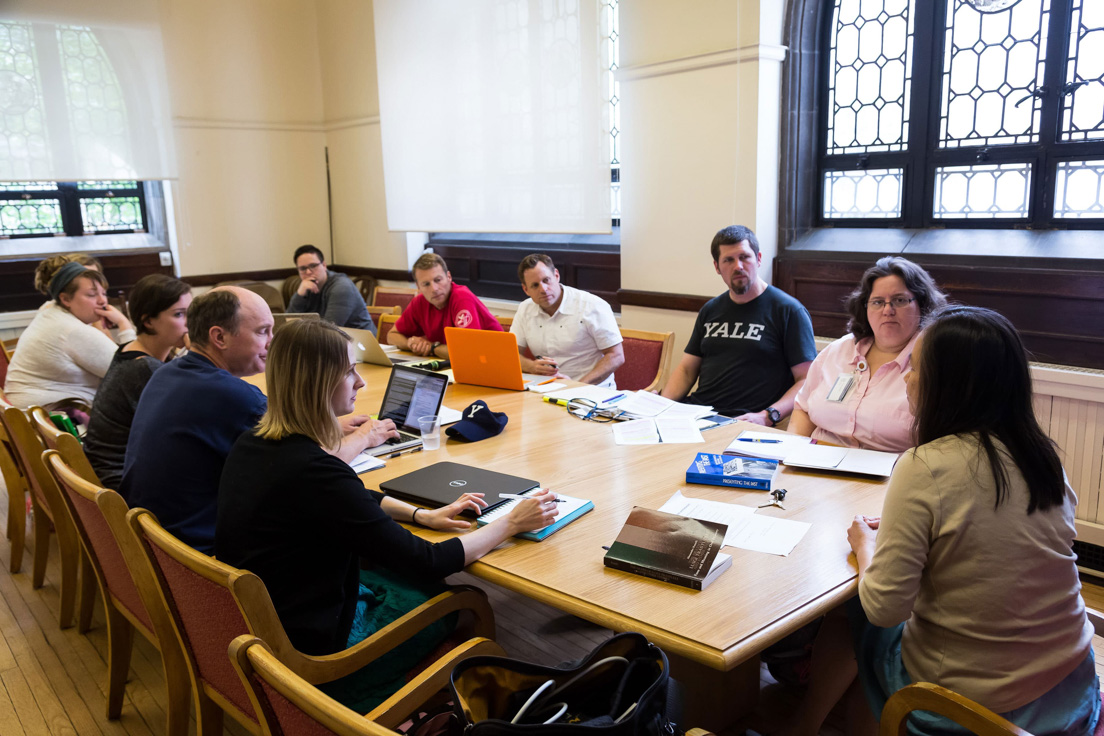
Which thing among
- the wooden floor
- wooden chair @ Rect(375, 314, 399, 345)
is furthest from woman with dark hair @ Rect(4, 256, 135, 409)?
wooden chair @ Rect(375, 314, 399, 345)

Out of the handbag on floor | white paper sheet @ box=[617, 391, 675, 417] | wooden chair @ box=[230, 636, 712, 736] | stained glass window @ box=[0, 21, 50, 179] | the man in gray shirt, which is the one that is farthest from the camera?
stained glass window @ box=[0, 21, 50, 179]

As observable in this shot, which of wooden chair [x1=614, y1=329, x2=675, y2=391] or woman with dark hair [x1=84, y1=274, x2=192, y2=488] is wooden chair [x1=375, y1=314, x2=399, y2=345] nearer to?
wooden chair [x1=614, y1=329, x2=675, y2=391]

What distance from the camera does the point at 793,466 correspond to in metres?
2.22

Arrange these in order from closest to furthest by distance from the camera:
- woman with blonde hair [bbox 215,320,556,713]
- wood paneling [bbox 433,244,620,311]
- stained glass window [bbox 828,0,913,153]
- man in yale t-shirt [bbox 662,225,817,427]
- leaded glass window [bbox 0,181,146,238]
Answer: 1. woman with blonde hair [bbox 215,320,556,713]
2. man in yale t-shirt [bbox 662,225,817,427]
3. stained glass window [bbox 828,0,913,153]
4. wood paneling [bbox 433,244,620,311]
5. leaded glass window [bbox 0,181,146,238]

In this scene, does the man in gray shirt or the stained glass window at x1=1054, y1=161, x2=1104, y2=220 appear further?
the man in gray shirt

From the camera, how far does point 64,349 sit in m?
3.57

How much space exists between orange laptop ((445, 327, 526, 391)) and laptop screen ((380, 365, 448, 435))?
0.47 m

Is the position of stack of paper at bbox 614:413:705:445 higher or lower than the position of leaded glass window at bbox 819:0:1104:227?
lower

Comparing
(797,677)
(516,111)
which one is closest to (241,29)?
(516,111)

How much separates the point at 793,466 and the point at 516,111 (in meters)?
3.66

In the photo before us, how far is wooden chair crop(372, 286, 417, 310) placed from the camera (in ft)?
20.1

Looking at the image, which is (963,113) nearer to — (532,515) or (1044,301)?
(1044,301)

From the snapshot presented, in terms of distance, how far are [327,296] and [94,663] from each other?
8.17ft

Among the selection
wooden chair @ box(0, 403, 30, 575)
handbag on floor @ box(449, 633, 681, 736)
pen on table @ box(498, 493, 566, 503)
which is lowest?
wooden chair @ box(0, 403, 30, 575)
